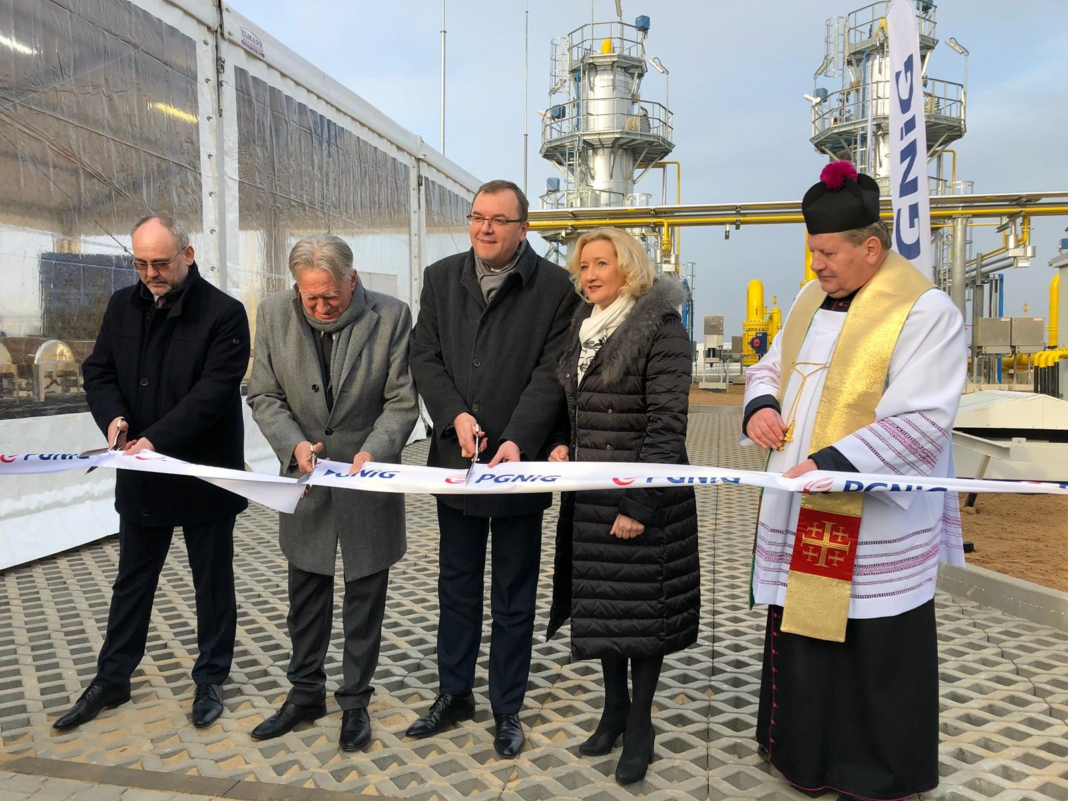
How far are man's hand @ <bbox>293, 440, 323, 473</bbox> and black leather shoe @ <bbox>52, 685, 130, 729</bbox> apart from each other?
125 cm

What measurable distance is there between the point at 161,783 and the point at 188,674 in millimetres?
1004

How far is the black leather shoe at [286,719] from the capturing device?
319 centimetres

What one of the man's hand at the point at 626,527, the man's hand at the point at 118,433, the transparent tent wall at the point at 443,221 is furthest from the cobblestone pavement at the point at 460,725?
the transparent tent wall at the point at 443,221

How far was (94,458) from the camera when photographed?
3119mm

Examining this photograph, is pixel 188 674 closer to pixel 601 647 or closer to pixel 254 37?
pixel 601 647

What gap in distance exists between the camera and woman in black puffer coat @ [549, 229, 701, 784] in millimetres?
2846

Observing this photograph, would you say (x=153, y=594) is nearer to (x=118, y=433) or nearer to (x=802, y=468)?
(x=118, y=433)

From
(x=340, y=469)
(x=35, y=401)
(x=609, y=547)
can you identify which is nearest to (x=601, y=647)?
(x=609, y=547)

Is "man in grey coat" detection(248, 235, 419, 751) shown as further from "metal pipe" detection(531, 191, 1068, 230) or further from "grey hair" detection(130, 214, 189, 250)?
"metal pipe" detection(531, 191, 1068, 230)

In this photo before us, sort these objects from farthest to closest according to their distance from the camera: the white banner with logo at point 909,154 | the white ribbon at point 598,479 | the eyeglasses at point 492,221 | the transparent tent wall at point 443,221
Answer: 1. the transparent tent wall at point 443,221
2. the white banner with logo at point 909,154
3. the eyeglasses at point 492,221
4. the white ribbon at point 598,479

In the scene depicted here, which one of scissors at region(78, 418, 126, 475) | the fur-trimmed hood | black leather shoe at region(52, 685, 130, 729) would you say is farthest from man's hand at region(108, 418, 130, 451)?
the fur-trimmed hood

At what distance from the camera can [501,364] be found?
3197 millimetres

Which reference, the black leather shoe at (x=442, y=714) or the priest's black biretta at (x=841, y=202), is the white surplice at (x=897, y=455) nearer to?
the priest's black biretta at (x=841, y=202)

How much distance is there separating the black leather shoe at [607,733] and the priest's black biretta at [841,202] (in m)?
1.83
